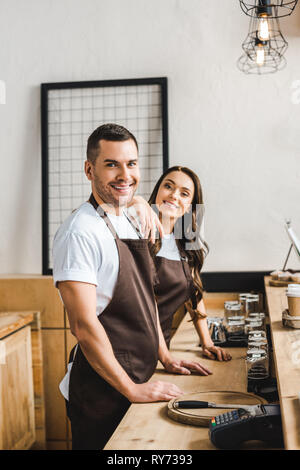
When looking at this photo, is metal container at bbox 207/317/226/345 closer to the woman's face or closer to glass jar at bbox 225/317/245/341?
glass jar at bbox 225/317/245/341

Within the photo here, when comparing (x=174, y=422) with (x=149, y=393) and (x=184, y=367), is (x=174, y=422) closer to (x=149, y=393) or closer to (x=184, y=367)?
(x=149, y=393)

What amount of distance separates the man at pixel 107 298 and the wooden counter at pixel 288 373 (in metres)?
0.35

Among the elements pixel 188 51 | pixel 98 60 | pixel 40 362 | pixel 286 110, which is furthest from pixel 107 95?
pixel 40 362

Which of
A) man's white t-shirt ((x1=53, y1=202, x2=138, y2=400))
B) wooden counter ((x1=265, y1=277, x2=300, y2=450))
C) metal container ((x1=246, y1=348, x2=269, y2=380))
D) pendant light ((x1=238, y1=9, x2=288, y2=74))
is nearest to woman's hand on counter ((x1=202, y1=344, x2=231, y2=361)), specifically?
wooden counter ((x1=265, y1=277, x2=300, y2=450))

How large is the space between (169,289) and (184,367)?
0.51 meters

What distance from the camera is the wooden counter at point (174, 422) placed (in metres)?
1.25

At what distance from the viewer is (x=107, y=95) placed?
3375mm

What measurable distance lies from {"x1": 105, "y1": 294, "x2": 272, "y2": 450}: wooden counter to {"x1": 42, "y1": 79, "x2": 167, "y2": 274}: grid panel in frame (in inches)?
58.4

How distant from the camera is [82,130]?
340 cm

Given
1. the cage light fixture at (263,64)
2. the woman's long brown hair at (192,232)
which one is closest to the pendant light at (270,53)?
the cage light fixture at (263,64)

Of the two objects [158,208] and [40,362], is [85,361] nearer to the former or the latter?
[158,208]

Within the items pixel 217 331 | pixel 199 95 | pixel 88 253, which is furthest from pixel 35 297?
pixel 88 253

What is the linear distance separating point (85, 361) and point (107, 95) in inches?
84.4

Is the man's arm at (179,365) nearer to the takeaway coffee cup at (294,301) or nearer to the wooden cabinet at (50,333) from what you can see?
the takeaway coffee cup at (294,301)
